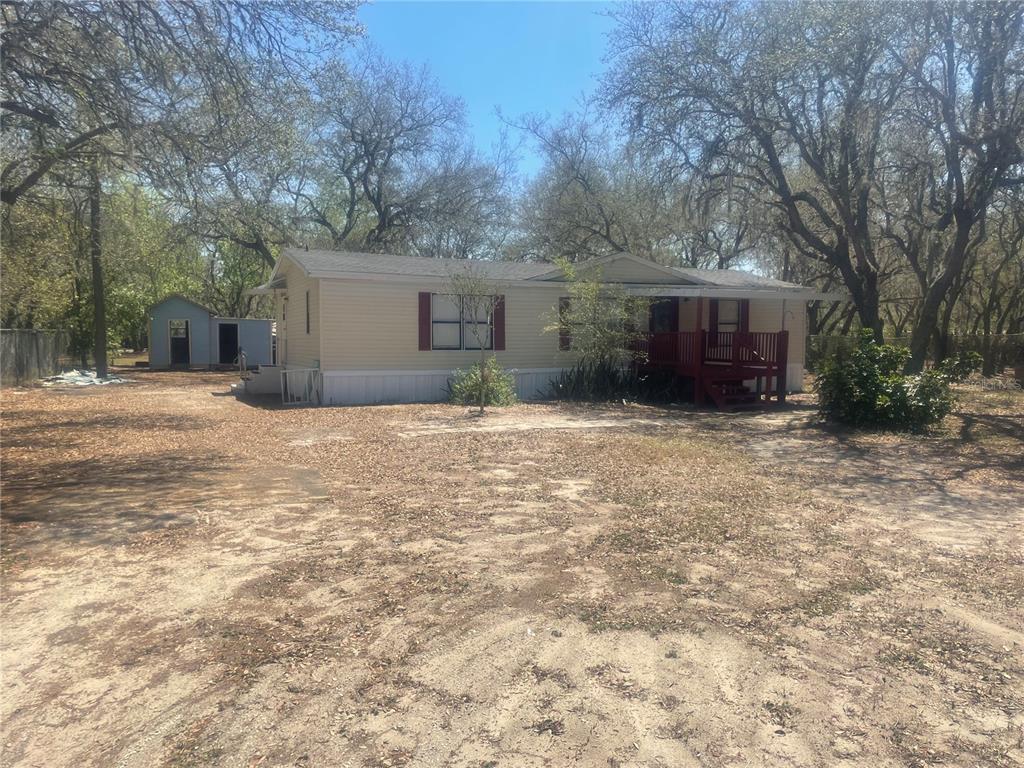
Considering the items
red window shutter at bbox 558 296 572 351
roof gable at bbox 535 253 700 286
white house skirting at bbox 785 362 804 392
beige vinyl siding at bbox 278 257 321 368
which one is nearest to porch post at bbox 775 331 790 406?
roof gable at bbox 535 253 700 286

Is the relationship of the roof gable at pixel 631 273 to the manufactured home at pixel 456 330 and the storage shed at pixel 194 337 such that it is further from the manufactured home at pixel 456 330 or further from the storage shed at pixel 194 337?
the storage shed at pixel 194 337

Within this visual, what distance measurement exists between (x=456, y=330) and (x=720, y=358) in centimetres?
585

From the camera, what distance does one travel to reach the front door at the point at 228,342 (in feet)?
95.3

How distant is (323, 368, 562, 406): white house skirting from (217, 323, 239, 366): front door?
1695 cm

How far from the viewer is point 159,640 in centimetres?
358

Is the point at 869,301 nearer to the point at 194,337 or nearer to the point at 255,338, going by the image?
the point at 255,338

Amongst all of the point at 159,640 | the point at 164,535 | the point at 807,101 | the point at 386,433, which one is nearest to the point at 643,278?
the point at 807,101

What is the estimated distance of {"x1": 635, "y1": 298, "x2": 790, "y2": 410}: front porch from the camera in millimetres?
14797

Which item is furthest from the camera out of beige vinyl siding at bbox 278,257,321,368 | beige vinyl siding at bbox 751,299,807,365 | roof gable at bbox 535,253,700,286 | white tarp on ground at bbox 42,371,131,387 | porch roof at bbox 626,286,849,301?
white tarp on ground at bbox 42,371,131,387

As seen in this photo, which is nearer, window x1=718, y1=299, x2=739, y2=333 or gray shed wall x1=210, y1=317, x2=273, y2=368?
window x1=718, y1=299, x2=739, y2=333

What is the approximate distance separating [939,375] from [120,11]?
1169cm

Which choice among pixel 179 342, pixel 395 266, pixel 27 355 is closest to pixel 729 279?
pixel 395 266

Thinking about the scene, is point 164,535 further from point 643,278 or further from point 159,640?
point 643,278

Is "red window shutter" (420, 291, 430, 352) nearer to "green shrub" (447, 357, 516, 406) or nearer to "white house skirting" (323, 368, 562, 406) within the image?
"white house skirting" (323, 368, 562, 406)
